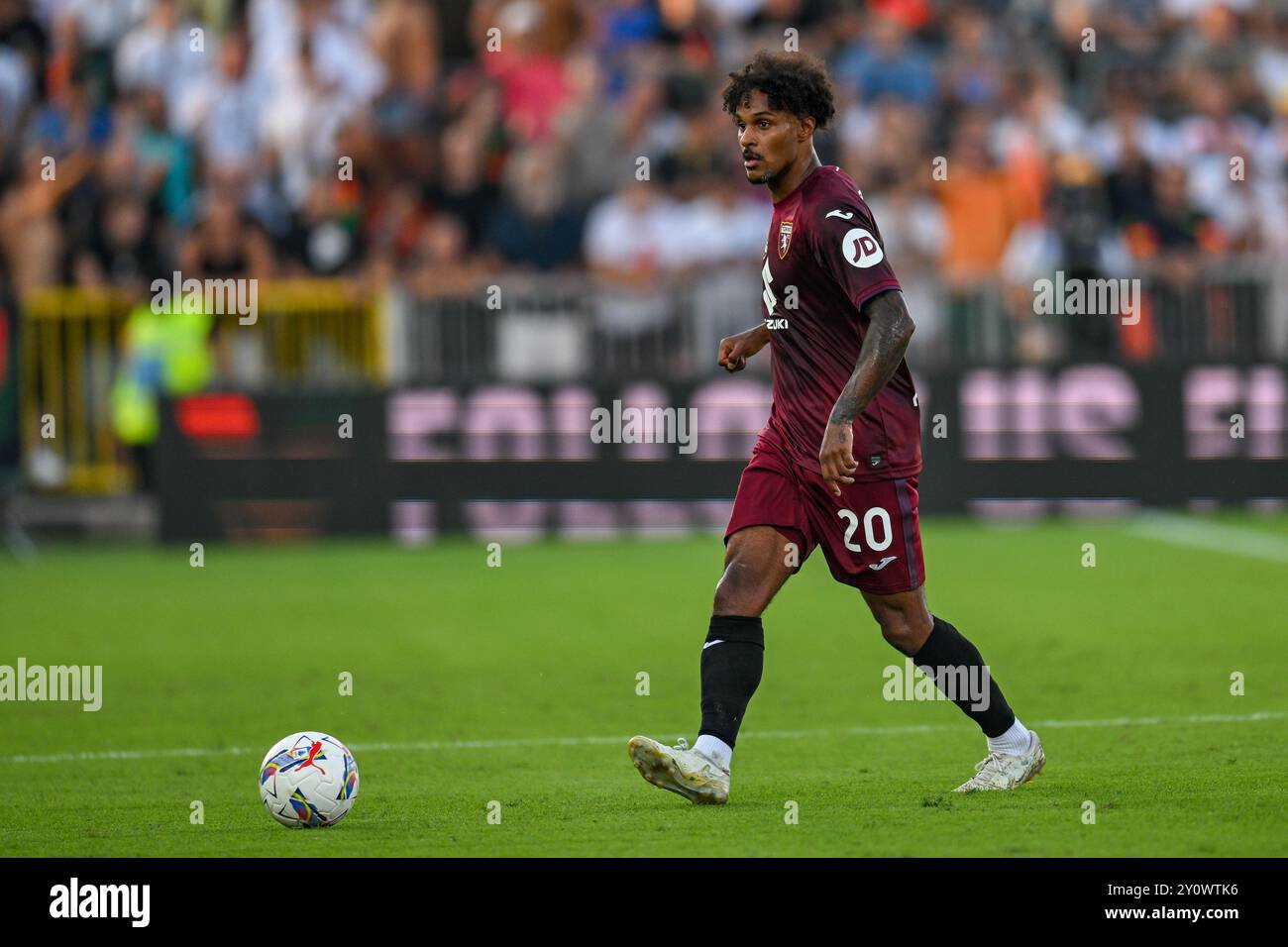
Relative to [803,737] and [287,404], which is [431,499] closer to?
[287,404]

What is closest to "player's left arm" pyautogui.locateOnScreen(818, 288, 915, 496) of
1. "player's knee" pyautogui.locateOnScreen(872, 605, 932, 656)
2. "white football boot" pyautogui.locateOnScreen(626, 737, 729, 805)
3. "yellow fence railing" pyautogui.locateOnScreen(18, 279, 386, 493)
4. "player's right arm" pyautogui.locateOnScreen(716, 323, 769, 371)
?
"player's knee" pyautogui.locateOnScreen(872, 605, 932, 656)

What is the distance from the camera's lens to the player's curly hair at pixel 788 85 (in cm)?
746

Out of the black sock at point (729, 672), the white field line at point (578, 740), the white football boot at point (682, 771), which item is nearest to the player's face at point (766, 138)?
the black sock at point (729, 672)

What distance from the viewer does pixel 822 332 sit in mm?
7578

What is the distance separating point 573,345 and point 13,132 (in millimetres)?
6704

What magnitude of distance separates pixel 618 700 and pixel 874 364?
387 centimetres

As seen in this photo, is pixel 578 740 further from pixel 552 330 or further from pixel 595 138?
pixel 595 138

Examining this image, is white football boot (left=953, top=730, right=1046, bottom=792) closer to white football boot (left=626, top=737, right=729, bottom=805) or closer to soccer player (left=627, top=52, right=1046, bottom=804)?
soccer player (left=627, top=52, right=1046, bottom=804)

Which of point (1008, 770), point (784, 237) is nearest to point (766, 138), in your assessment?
point (784, 237)

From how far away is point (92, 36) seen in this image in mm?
22234

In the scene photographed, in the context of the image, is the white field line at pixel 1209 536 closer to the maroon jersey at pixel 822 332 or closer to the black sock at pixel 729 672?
the maroon jersey at pixel 822 332

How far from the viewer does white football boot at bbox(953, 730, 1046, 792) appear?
7602 millimetres

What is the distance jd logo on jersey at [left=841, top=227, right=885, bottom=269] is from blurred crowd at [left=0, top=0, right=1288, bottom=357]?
11.8 metres
